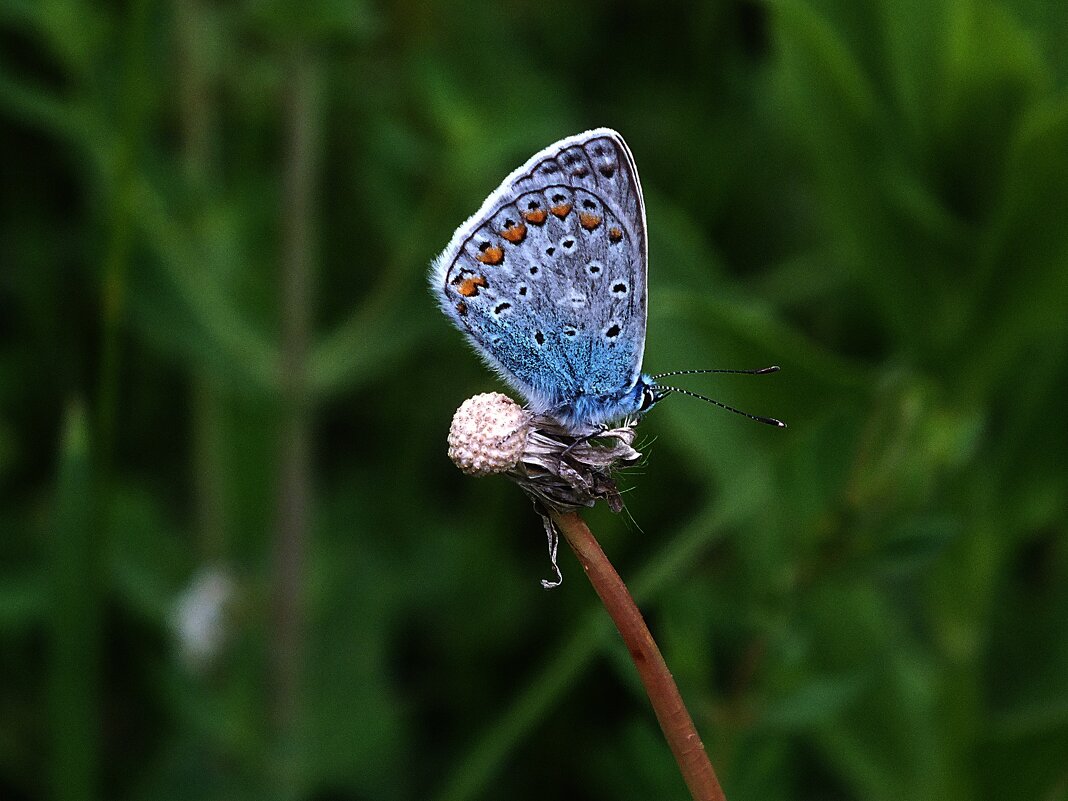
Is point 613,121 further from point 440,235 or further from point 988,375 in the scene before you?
point 988,375

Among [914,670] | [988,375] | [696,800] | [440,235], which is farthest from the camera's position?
[440,235]

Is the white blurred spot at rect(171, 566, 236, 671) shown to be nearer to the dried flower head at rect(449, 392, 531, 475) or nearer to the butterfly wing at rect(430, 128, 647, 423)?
the butterfly wing at rect(430, 128, 647, 423)

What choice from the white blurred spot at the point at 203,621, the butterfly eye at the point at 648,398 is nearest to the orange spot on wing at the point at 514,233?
the butterfly eye at the point at 648,398

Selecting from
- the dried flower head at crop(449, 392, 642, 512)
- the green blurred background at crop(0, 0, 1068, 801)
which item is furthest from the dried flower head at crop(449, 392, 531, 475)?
the green blurred background at crop(0, 0, 1068, 801)

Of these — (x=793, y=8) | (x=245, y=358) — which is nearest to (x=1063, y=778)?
(x=793, y=8)

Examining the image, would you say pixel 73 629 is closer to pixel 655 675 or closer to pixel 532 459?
pixel 532 459

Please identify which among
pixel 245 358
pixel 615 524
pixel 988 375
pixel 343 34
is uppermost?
pixel 343 34

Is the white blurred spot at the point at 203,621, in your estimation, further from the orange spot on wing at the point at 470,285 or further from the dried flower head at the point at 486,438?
the dried flower head at the point at 486,438
